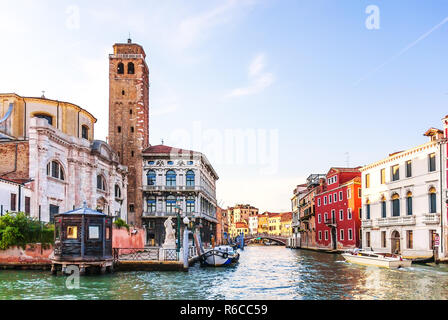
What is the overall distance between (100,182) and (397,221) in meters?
23.5

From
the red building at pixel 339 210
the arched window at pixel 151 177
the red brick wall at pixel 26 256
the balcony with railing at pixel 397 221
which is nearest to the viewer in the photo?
the red brick wall at pixel 26 256

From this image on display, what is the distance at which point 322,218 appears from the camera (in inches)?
Answer: 2067

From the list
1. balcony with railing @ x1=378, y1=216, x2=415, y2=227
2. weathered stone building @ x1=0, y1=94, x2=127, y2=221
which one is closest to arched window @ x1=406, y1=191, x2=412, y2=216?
balcony with railing @ x1=378, y1=216, x2=415, y2=227

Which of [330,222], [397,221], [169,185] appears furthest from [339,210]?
[169,185]

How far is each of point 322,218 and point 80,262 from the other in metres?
36.0

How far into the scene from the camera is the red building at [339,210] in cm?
4219

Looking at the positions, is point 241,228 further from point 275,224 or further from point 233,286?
point 233,286

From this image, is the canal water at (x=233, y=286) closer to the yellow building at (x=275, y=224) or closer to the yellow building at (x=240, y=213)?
the yellow building at (x=275, y=224)

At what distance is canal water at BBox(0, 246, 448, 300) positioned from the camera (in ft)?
51.1

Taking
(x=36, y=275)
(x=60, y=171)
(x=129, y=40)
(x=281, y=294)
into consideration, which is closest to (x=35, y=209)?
(x=60, y=171)

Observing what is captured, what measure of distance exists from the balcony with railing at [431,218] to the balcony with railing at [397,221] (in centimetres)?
153

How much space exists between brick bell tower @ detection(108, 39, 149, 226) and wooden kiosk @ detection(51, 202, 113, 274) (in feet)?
96.5

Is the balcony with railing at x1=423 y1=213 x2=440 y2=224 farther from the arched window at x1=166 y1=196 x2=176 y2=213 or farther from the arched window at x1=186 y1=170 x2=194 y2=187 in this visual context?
the arched window at x1=166 y1=196 x2=176 y2=213

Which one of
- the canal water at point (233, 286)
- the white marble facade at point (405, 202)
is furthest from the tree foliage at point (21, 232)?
the white marble facade at point (405, 202)
